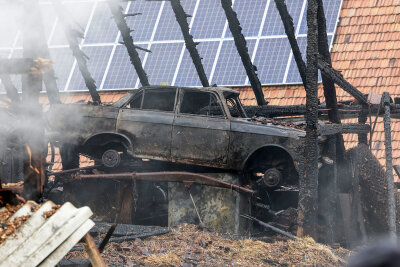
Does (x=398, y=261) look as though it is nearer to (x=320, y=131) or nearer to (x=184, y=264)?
(x=184, y=264)

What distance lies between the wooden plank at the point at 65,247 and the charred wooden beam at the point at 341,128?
18.6 ft

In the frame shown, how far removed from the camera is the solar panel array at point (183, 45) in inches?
535

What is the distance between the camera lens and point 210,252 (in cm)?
789

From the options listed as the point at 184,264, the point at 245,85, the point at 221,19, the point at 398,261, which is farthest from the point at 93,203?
the point at 398,261

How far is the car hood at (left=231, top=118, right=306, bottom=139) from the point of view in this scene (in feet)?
31.1

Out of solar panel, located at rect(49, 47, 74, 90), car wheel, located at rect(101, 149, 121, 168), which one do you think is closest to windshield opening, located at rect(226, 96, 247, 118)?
car wheel, located at rect(101, 149, 121, 168)

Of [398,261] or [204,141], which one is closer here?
[398,261]

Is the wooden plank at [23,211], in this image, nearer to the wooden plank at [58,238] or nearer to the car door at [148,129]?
the wooden plank at [58,238]

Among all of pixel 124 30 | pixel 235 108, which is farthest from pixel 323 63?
pixel 124 30

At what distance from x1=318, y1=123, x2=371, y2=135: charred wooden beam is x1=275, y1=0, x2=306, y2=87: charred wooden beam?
175 centimetres

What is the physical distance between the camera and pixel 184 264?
A: 7.28m

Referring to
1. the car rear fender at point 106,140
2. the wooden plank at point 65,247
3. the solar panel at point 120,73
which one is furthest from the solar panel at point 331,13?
the wooden plank at point 65,247

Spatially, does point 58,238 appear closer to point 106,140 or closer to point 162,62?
point 106,140

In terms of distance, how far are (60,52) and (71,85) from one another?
3.77 feet
